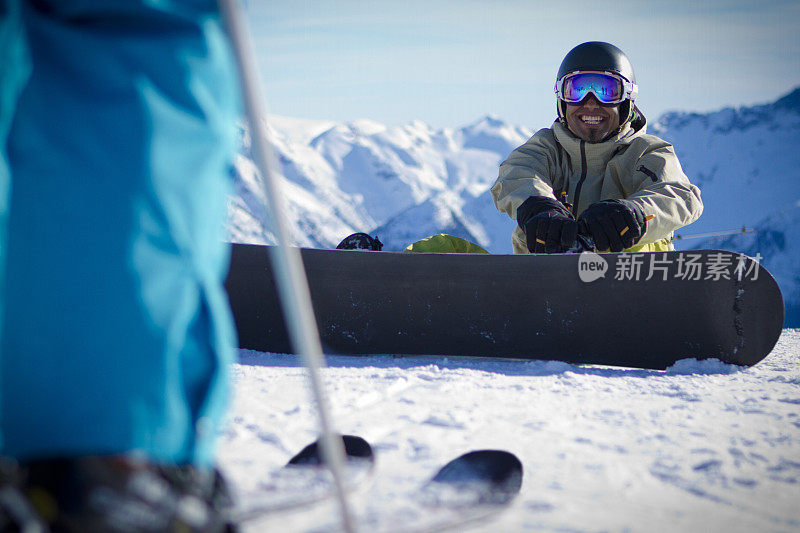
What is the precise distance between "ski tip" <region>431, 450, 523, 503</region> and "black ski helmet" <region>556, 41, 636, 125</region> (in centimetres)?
291

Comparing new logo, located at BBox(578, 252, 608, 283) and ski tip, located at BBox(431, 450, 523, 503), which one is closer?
ski tip, located at BBox(431, 450, 523, 503)

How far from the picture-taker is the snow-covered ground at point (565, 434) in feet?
4.46

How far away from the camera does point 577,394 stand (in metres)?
2.39

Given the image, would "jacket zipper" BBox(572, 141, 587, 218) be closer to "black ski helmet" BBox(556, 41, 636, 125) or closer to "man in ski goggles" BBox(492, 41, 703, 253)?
"man in ski goggles" BBox(492, 41, 703, 253)

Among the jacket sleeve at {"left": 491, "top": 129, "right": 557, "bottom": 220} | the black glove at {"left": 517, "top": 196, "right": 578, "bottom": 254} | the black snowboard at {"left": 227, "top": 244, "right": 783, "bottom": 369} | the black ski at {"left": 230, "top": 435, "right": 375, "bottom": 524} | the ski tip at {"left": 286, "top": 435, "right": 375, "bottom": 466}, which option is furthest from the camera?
the jacket sleeve at {"left": 491, "top": 129, "right": 557, "bottom": 220}

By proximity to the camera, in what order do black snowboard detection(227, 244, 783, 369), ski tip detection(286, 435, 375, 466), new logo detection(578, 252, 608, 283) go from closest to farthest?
ski tip detection(286, 435, 375, 466) → black snowboard detection(227, 244, 783, 369) → new logo detection(578, 252, 608, 283)

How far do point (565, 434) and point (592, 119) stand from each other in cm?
246

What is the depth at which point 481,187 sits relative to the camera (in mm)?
181750

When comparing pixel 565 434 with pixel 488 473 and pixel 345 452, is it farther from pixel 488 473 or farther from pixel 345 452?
pixel 345 452

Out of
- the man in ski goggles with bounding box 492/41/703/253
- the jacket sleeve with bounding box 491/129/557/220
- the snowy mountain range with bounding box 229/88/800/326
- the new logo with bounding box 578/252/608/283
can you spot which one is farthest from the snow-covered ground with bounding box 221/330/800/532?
the snowy mountain range with bounding box 229/88/800/326

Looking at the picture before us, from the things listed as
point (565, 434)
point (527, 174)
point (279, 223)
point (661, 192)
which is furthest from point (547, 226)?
point (279, 223)

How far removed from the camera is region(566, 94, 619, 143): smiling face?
3.73m

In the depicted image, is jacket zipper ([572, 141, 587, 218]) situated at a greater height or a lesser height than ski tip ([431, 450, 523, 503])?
greater

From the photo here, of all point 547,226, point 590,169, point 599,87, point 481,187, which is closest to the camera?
point 547,226
